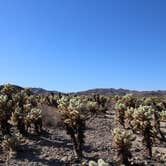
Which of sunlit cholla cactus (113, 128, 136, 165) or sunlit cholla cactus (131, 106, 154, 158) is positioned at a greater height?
sunlit cholla cactus (131, 106, 154, 158)

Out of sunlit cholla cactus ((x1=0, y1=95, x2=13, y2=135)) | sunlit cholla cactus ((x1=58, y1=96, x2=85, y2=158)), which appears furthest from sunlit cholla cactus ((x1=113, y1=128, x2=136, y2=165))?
sunlit cholla cactus ((x1=0, y1=95, x2=13, y2=135))

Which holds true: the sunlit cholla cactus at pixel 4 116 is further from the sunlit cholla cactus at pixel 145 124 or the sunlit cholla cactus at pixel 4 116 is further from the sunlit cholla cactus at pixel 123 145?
the sunlit cholla cactus at pixel 145 124

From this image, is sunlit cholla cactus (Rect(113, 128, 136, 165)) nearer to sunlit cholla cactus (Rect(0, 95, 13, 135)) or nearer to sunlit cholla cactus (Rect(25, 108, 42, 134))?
sunlit cholla cactus (Rect(25, 108, 42, 134))

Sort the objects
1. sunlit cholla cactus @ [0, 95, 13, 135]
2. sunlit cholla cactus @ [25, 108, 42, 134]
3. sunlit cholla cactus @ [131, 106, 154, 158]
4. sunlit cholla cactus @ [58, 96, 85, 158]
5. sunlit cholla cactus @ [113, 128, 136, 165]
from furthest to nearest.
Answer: sunlit cholla cactus @ [25, 108, 42, 134]
sunlit cholla cactus @ [0, 95, 13, 135]
sunlit cholla cactus @ [131, 106, 154, 158]
sunlit cholla cactus @ [58, 96, 85, 158]
sunlit cholla cactus @ [113, 128, 136, 165]

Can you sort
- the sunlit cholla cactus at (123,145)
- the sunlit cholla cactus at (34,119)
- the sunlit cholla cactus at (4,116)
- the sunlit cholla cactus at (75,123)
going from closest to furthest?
the sunlit cholla cactus at (123,145)
the sunlit cholla cactus at (75,123)
the sunlit cholla cactus at (4,116)
the sunlit cholla cactus at (34,119)

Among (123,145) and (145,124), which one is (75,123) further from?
(145,124)

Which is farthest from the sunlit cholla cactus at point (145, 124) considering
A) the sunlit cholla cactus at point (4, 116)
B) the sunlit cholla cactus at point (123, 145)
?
the sunlit cholla cactus at point (4, 116)

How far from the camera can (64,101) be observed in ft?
81.1

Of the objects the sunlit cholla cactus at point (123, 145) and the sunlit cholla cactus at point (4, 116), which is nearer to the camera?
the sunlit cholla cactus at point (123, 145)

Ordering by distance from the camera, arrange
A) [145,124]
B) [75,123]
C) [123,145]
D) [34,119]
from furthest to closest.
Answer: [34,119] → [145,124] → [75,123] → [123,145]

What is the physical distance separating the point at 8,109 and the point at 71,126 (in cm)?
672

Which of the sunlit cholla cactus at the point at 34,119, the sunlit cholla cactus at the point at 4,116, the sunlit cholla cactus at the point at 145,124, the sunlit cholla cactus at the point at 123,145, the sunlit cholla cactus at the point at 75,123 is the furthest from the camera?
the sunlit cholla cactus at the point at 34,119

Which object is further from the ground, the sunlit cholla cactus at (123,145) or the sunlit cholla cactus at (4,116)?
the sunlit cholla cactus at (4,116)

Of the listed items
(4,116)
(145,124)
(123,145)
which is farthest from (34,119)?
(123,145)
